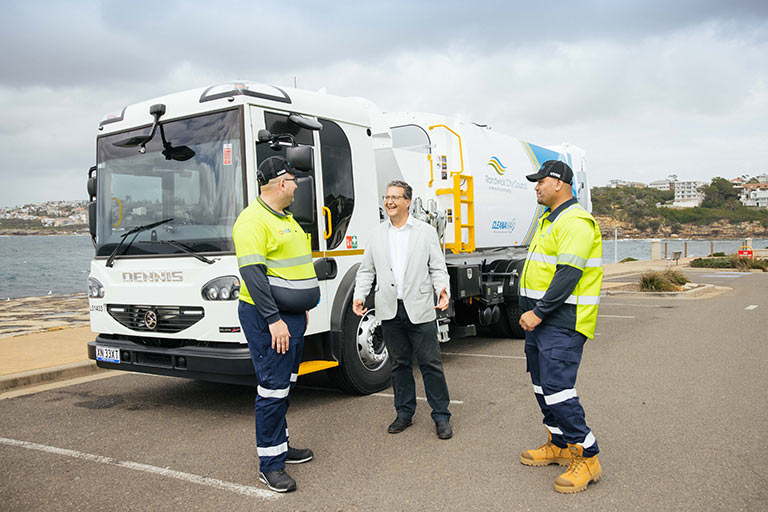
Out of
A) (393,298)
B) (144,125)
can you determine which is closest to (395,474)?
(393,298)

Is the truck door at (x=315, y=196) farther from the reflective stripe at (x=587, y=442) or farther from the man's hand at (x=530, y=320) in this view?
the reflective stripe at (x=587, y=442)

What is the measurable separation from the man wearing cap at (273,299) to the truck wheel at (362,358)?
5.88ft

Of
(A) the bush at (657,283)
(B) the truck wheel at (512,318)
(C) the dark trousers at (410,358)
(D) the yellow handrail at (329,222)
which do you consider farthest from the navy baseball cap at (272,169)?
(A) the bush at (657,283)

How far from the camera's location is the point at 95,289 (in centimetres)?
584

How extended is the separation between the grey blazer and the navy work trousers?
109cm

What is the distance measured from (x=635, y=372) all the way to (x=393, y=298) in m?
3.66

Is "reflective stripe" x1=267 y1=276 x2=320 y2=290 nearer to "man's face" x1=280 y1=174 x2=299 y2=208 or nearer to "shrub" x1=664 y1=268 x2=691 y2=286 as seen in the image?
"man's face" x1=280 y1=174 x2=299 y2=208

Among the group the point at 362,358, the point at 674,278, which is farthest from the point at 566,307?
the point at 674,278

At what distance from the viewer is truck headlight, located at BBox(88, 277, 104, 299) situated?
578 cm

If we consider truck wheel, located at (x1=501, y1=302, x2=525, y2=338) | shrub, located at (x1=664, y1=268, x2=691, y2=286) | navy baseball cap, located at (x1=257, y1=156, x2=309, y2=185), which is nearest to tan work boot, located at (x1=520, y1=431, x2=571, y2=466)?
navy baseball cap, located at (x1=257, y1=156, x2=309, y2=185)

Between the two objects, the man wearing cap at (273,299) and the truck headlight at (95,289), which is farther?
the truck headlight at (95,289)

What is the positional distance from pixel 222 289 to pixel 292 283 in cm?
126

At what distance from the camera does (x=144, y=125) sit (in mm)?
5711

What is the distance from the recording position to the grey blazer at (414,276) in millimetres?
4914
